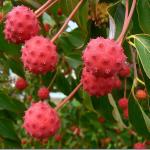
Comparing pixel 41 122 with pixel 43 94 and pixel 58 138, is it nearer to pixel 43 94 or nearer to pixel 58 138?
pixel 43 94

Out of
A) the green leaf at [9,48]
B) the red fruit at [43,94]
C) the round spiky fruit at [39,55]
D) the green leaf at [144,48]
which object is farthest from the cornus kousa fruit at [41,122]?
the red fruit at [43,94]

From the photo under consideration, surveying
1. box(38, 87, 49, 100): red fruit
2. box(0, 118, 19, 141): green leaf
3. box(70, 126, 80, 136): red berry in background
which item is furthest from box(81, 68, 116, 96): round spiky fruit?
box(70, 126, 80, 136): red berry in background

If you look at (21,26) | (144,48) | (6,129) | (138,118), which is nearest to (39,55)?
(21,26)

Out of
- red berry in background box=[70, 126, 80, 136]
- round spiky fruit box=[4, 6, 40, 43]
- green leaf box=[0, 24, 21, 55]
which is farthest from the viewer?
red berry in background box=[70, 126, 80, 136]

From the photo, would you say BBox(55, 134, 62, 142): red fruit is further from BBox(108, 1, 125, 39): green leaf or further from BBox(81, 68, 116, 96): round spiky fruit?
BBox(81, 68, 116, 96): round spiky fruit

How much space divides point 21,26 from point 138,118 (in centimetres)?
65

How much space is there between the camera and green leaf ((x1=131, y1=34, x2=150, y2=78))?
4.64ft

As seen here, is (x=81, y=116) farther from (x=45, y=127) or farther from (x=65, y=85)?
(x=45, y=127)

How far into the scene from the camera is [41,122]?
52.7 inches

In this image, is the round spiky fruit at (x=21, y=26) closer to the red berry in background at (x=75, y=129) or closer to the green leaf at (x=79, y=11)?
the green leaf at (x=79, y=11)

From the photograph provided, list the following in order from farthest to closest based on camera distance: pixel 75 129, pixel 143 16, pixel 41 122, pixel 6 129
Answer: pixel 75 129
pixel 6 129
pixel 143 16
pixel 41 122

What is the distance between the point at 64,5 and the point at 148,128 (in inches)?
20.2

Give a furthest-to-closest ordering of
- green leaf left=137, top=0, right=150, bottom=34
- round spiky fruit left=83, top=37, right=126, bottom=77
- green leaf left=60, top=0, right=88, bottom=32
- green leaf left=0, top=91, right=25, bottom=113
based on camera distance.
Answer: green leaf left=0, top=91, right=25, bottom=113 < green leaf left=60, top=0, right=88, bottom=32 < green leaf left=137, top=0, right=150, bottom=34 < round spiky fruit left=83, top=37, right=126, bottom=77

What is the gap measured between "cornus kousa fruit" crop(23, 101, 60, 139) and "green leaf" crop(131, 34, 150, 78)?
0.28 metres
